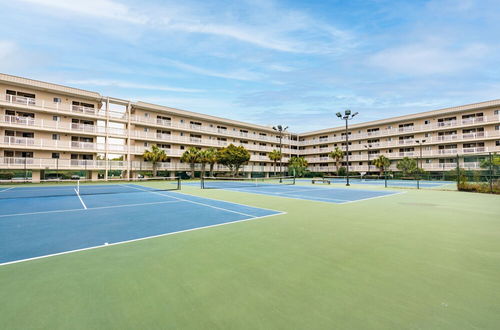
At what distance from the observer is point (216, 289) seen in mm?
3135

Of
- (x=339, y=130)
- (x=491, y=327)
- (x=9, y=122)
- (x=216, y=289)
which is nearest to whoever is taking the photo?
(x=491, y=327)

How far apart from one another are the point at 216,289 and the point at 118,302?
121cm

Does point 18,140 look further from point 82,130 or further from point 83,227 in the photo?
point 83,227

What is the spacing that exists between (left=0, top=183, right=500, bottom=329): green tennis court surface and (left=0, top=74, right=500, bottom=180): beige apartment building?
65.3 feet

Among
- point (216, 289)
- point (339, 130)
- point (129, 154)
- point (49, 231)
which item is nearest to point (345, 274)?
point (216, 289)

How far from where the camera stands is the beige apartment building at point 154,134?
29.8m

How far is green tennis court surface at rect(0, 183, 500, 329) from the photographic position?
8.14ft

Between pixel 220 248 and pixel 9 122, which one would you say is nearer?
pixel 220 248

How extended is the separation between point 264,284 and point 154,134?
42468 millimetres

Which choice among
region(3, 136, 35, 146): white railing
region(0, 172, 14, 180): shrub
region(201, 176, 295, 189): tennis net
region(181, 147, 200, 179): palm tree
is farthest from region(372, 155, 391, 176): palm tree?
region(0, 172, 14, 180): shrub

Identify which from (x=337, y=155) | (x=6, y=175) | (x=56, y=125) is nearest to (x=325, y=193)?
(x=56, y=125)

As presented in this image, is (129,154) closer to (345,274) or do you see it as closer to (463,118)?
(345,274)

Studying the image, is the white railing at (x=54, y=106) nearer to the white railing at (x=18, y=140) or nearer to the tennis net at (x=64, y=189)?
the white railing at (x=18, y=140)

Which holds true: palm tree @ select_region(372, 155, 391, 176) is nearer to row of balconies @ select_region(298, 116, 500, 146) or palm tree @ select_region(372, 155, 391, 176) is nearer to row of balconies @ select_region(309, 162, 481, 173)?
row of balconies @ select_region(309, 162, 481, 173)
